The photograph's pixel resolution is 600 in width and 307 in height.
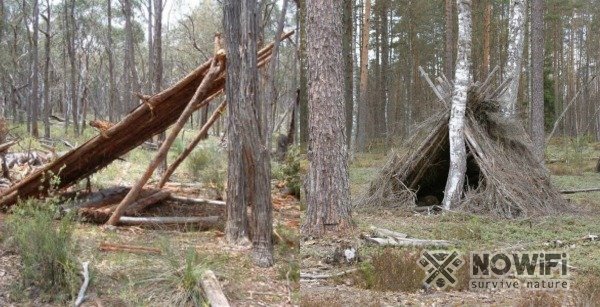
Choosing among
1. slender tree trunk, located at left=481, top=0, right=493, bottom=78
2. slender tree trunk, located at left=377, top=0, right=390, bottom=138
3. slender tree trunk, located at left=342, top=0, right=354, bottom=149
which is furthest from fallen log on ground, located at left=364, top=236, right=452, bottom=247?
slender tree trunk, located at left=377, top=0, right=390, bottom=138

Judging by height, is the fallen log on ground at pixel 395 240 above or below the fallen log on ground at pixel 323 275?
above

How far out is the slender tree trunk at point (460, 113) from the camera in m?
7.60

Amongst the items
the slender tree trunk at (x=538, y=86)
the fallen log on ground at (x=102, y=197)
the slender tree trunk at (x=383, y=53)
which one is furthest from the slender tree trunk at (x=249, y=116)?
the slender tree trunk at (x=383, y=53)

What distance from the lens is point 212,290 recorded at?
4.09m

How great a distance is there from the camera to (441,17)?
24875 millimetres

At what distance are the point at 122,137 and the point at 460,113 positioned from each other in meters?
4.31

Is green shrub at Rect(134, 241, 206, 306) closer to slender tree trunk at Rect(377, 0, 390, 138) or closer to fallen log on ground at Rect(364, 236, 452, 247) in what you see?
fallen log on ground at Rect(364, 236, 452, 247)

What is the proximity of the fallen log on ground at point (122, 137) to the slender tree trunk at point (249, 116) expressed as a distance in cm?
117

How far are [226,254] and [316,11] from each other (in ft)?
8.36

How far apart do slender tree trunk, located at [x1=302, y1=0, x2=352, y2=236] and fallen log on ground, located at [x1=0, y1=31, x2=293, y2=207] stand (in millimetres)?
970

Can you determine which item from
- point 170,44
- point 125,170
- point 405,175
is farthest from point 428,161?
point 170,44

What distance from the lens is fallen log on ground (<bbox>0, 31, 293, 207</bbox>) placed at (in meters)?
6.61

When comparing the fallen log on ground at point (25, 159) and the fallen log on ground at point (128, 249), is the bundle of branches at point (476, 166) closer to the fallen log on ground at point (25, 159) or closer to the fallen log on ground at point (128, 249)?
the fallen log on ground at point (128, 249)

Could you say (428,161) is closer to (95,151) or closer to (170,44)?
(95,151)
